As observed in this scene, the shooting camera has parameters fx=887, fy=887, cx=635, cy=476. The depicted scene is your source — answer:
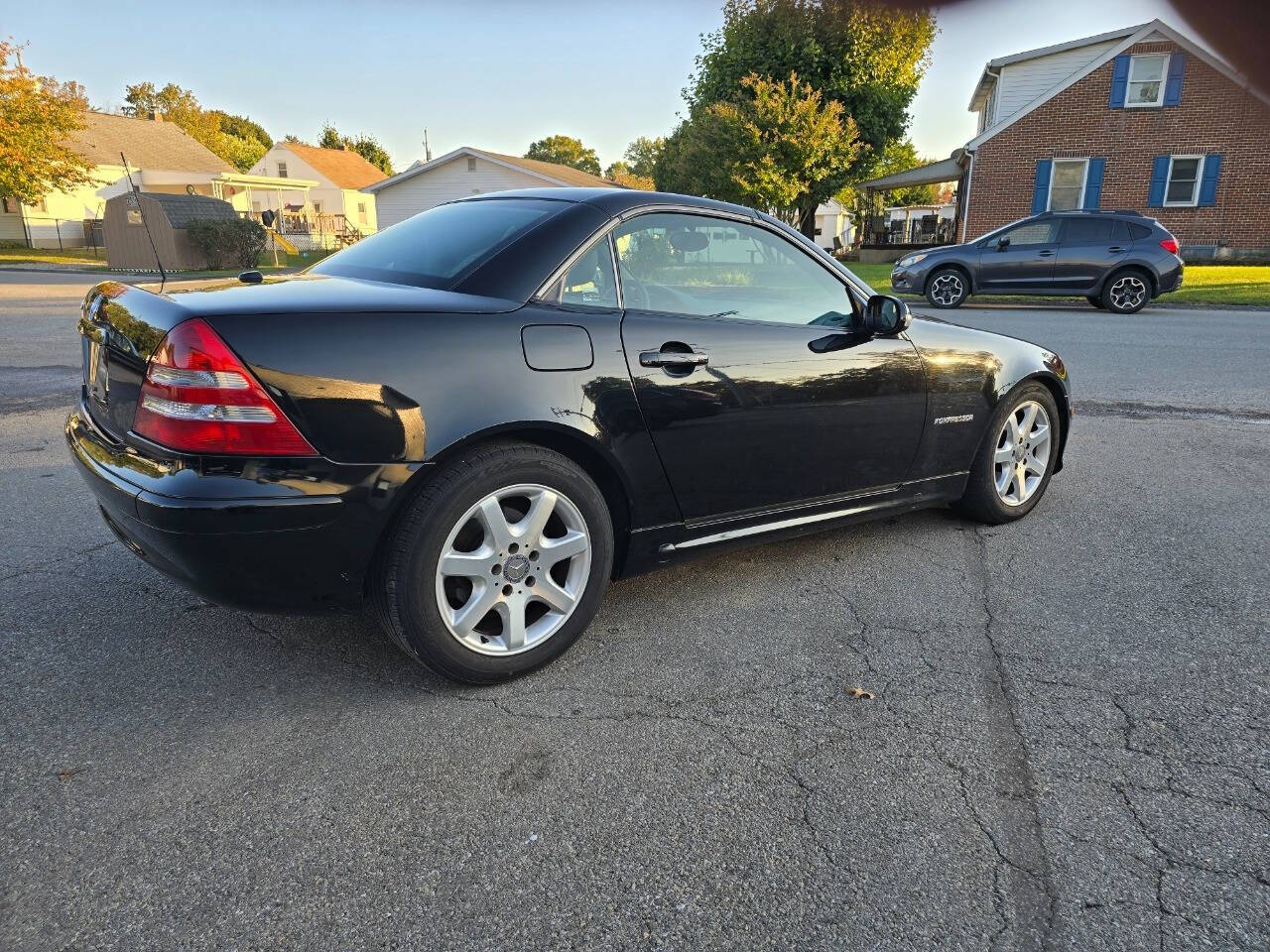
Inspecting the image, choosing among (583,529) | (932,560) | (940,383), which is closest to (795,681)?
(583,529)

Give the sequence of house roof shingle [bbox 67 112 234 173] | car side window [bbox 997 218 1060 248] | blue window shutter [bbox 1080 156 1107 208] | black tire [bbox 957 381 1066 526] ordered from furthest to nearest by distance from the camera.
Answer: house roof shingle [bbox 67 112 234 173] < blue window shutter [bbox 1080 156 1107 208] < car side window [bbox 997 218 1060 248] < black tire [bbox 957 381 1066 526]

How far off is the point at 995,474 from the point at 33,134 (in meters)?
36.7

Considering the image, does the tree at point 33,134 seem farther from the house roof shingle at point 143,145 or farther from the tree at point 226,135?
the tree at point 226,135

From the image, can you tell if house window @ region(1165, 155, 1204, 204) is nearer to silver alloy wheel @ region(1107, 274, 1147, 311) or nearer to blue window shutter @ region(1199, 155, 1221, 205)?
blue window shutter @ region(1199, 155, 1221, 205)

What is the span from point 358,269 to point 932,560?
2688mm

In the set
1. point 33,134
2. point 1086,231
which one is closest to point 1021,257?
point 1086,231

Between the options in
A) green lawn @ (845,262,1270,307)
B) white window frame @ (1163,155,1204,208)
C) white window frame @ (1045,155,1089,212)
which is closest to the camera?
green lawn @ (845,262,1270,307)

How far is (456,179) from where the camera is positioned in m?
36.2

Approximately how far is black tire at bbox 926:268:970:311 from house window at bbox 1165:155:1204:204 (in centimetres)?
1218

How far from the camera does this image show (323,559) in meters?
2.48

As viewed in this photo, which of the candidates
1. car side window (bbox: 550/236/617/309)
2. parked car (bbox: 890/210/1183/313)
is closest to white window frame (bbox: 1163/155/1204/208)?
parked car (bbox: 890/210/1183/313)

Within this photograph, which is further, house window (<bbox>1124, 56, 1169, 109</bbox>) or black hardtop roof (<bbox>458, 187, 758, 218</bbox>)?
black hardtop roof (<bbox>458, 187, 758, 218</bbox>)

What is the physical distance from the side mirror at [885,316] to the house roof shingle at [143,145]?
4725 cm

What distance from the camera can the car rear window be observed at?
3.02 m
